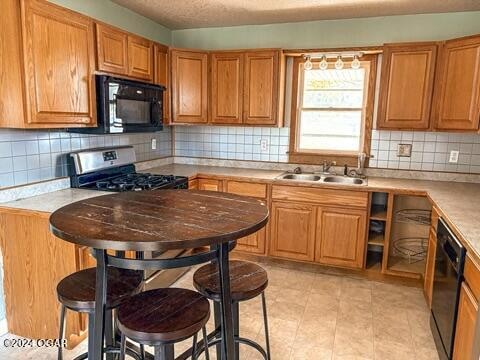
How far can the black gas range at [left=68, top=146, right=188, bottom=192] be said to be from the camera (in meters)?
2.70

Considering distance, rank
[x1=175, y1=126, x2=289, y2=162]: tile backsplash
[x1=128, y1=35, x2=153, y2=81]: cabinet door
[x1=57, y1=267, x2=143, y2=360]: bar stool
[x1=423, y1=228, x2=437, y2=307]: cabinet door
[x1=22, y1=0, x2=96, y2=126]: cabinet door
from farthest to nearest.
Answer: [x1=175, y1=126, x2=289, y2=162]: tile backsplash → [x1=128, y1=35, x2=153, y2=81]: cabinet door → [x1=423, y1=228, x2=437, y2=307]: cabinet door → [x1=22, y1=0, x2=96, y2=126]: cabinet door → [x1=57, y1=267, x2=143, y2=360]: bar stool

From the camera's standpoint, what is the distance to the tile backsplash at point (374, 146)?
10.6 feet

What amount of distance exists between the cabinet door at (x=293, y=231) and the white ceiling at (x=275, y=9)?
66.6 inches

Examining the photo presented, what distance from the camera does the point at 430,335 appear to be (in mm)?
2375

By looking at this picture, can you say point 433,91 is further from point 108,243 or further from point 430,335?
point 108,243

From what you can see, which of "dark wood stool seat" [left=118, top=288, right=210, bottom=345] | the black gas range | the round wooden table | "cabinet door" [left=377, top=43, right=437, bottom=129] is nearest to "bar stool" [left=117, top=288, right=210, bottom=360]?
"dark wood stool seat" [left=118, top=288, right=210, bottom=345]

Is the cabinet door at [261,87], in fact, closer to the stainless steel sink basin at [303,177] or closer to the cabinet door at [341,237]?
the stainless steel sink basin at [303,177]

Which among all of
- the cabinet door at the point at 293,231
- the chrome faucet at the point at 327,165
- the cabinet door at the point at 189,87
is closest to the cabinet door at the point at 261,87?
the cabinet door at the point at 189,87

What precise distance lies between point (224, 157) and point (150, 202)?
2224mm

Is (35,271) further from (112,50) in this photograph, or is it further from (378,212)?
(378,212)

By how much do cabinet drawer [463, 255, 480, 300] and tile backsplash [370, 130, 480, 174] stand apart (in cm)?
Result: 186

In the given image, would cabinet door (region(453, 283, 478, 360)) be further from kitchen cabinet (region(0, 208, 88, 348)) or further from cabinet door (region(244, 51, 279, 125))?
cabinet door (region(244, 51, 279, 125))

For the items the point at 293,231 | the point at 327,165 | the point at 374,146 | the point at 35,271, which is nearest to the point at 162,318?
the point at 35,271

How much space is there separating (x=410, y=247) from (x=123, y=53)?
301 centimetres
